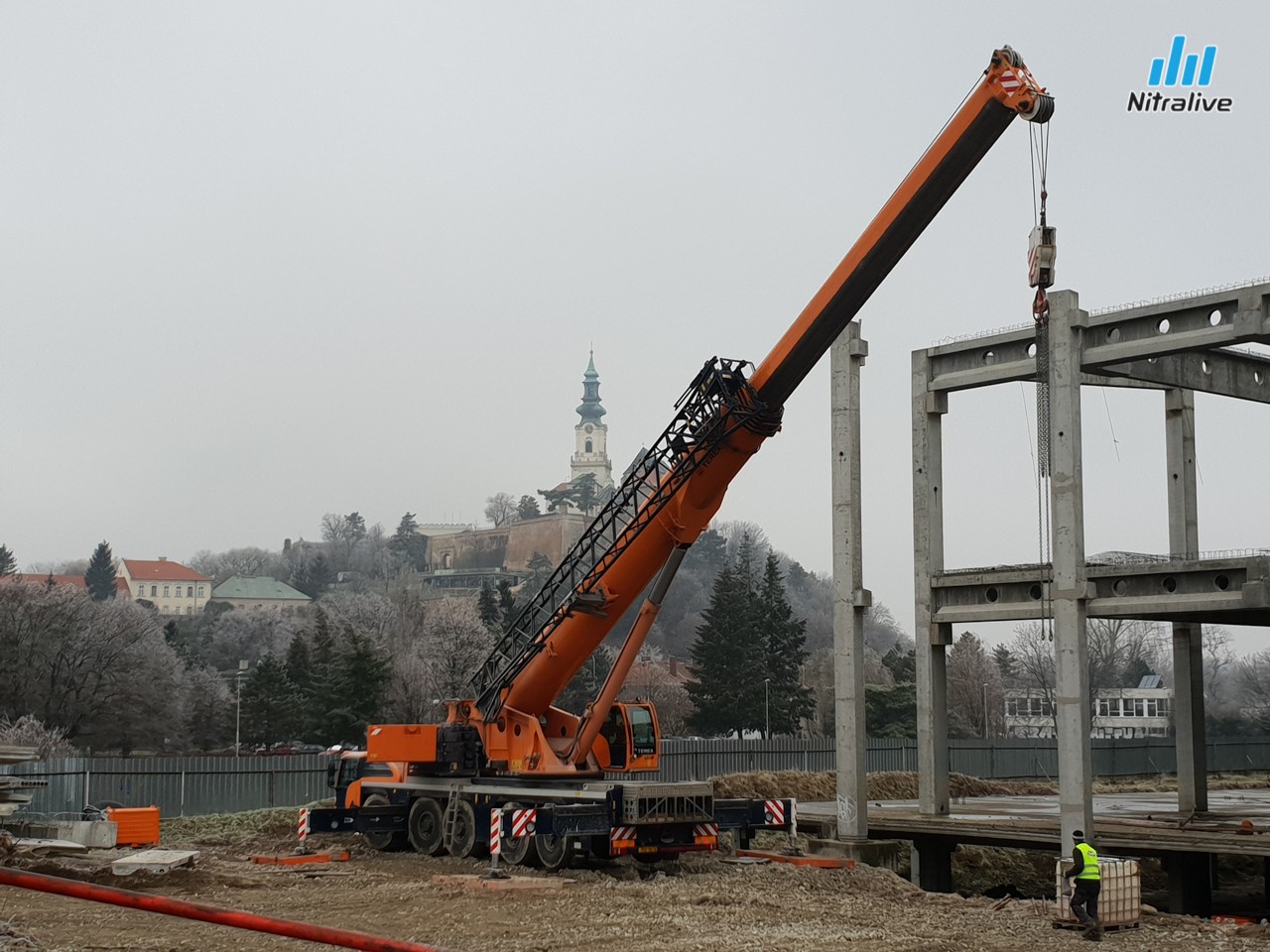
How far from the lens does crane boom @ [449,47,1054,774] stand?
1864 centimetres

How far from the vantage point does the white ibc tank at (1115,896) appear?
1692cm

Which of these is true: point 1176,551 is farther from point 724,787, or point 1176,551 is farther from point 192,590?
point 192,590

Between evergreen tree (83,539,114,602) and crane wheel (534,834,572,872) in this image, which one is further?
evergreen tree (83,539,114,602)

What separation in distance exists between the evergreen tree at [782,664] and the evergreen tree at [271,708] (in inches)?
1005

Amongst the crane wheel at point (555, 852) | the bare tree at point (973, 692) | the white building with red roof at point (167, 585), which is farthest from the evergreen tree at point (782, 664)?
the white building with red roof at point (167, 585)

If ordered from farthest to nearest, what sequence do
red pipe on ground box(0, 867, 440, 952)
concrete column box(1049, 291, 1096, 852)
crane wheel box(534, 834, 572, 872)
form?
concrete column box(1049, 291, 1096, 852), crane wheel box(534, 834, 572, 872), red pipe on ground box(0, 867, 440, 952)

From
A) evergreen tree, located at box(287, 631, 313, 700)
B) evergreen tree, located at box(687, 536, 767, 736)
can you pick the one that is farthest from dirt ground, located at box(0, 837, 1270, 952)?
evergreen tree, located at box(687, 536, 767, 736)

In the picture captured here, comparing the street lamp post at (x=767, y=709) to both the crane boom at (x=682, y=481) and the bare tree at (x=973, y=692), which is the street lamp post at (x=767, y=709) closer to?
the bare tree at (x=973, y=692)

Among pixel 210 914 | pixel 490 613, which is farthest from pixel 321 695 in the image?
pixel 210 914

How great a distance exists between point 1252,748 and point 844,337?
48914 millimetres

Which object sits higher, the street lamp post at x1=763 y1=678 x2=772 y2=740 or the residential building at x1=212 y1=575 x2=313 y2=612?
the residential building at x1=212 y1=575 x2=313 y2=612

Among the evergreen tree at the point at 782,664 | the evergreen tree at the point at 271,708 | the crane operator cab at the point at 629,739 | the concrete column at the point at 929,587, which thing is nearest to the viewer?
the crane operator cab at the point at 629,739

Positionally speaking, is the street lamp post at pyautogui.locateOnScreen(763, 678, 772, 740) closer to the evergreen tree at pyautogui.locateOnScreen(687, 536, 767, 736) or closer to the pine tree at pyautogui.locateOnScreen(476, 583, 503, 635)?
the evergreen tree at pyautogui.locateOnScreen(687, 536, 767, 736)

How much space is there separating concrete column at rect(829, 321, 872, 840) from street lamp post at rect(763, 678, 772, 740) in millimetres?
48323
